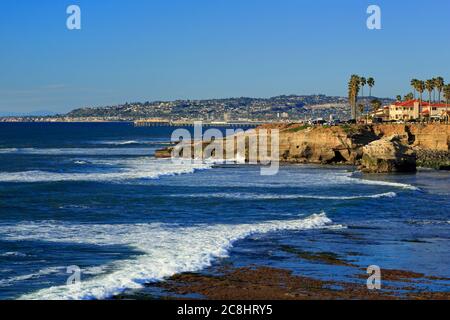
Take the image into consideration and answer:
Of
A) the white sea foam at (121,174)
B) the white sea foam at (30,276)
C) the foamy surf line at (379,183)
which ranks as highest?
the white sea foam at (30,276)

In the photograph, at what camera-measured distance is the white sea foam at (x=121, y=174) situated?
57031 mm

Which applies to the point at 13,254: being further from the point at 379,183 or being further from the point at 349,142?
the point at 349,142

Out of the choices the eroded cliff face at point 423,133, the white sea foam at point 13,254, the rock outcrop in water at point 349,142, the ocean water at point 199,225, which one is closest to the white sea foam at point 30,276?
the ocean water at point 199,225

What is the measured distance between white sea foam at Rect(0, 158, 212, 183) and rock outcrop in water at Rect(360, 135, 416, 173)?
14694mm

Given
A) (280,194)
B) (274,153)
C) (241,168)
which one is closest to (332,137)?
(274,153)

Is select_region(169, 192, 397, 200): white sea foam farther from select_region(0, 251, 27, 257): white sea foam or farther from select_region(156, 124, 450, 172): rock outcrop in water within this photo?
select_region(156, 124, 450, 172): rock outcrop in water

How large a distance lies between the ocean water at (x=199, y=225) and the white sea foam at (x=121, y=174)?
11.6 inches

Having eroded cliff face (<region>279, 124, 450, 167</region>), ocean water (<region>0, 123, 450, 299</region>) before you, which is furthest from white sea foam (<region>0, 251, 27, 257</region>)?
eroded cliff face (<region>279, 124, 450, 167</region>)

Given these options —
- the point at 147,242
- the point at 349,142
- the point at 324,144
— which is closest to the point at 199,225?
the point at 147,242

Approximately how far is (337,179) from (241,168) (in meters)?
14.6

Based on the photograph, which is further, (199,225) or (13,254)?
(199,225)

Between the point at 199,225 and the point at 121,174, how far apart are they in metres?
30.0

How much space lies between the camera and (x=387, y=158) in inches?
2537

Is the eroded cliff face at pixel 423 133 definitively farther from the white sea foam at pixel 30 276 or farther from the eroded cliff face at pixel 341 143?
the white sea foam at pixel 30 276
